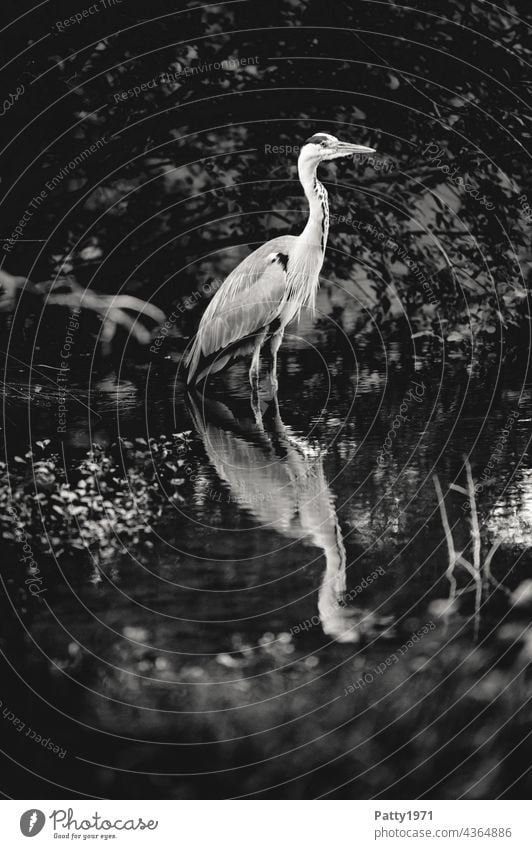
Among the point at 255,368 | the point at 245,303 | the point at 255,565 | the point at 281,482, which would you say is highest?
the point at 245,303

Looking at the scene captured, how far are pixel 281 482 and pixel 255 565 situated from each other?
7.8 inches

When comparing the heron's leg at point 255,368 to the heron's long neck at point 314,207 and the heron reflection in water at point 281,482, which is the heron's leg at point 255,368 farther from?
the heron's long neck at point 314,207

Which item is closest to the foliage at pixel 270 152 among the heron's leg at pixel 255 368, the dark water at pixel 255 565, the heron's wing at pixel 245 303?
the heron's wing at pixel 245 303

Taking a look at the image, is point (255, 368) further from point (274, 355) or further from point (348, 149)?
point (348, 149)

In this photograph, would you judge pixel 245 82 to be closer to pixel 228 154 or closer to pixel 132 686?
pixel 228 154

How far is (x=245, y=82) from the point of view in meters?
1.99

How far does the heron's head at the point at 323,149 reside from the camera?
6.13 ft

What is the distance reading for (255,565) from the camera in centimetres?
149

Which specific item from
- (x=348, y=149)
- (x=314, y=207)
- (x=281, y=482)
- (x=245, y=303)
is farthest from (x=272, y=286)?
(x=281, y=482)

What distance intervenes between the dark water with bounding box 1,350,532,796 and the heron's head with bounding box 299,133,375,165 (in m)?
0.42

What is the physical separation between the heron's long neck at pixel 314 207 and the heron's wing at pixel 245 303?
0.04 metres

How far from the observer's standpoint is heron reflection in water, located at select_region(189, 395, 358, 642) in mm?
1454

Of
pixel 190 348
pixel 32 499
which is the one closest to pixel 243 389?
pixel 190 348
